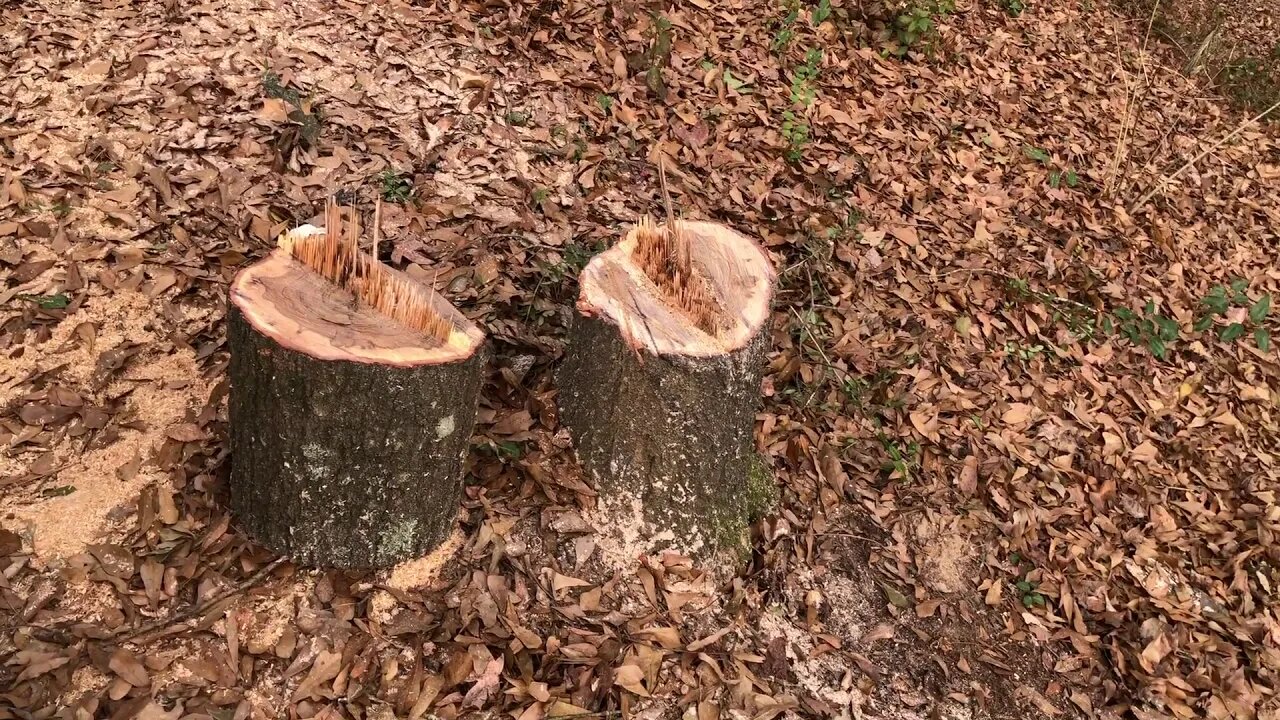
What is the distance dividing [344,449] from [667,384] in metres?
0.92

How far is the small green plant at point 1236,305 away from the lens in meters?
4.45

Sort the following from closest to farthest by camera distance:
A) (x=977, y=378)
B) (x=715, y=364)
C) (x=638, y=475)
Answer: (x=715, y=364), (x=638, y=475), (x=977, y=378)

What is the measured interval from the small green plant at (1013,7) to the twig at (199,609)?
679 cm

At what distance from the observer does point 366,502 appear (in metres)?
2.11

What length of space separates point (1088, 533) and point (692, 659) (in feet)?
6.56

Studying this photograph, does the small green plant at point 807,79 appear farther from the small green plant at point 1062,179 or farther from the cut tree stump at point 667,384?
the cut tree stump at point 667,384

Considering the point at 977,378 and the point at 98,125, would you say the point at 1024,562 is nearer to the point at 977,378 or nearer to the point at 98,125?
the point at 977,378

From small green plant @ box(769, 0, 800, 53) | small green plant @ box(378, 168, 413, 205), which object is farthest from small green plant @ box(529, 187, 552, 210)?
small green plant @ box(769, 0, 800, 53)

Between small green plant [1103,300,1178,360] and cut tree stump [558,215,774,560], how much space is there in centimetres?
281

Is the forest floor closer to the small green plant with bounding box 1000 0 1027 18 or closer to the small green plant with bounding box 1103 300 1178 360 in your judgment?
the small green plant with bounding box 1103 300 1178 360

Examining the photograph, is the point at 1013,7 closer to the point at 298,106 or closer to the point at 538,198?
the point at 538,198

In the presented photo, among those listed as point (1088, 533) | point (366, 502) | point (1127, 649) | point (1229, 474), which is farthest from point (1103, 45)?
point (366, 502)

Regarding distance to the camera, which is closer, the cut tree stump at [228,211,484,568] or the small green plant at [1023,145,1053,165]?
the cut tree stump at [228,211,484,568]

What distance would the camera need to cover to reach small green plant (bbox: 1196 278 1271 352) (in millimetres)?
4445
